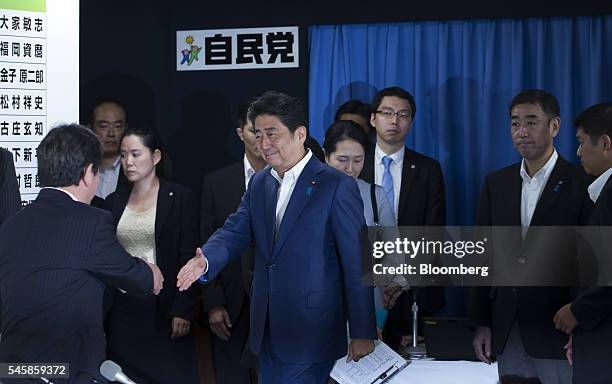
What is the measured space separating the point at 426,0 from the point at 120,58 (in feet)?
6.99

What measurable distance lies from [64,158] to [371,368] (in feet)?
4.21

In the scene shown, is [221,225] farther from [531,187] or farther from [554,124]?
[554,124]

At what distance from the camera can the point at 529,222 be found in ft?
11.1

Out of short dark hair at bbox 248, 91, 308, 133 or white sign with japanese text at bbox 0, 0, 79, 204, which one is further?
white sign with japanese text at bbox 0, 0, 79, 204

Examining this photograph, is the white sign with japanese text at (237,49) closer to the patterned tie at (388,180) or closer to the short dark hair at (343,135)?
the patterned tie at (388,180)

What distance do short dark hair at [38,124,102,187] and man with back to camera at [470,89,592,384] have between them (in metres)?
1.80

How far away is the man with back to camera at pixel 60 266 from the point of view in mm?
2258

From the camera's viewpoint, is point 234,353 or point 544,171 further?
point 234,353

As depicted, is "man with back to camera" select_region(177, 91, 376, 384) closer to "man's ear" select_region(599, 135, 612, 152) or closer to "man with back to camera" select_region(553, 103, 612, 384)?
"man with back to camera" select_region(553, 103, 612, 384)

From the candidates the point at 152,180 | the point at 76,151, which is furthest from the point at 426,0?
the point at 76,151

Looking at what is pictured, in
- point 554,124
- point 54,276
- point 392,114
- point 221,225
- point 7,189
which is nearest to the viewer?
point 54,276

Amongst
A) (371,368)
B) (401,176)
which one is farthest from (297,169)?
(401,176)

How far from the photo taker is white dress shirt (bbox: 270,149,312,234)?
279 cm

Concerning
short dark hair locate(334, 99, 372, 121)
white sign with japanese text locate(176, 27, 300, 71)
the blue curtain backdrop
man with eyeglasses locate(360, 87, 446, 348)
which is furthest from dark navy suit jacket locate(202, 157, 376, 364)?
white sign with japanese text locate(176, 27, 300, 71)
